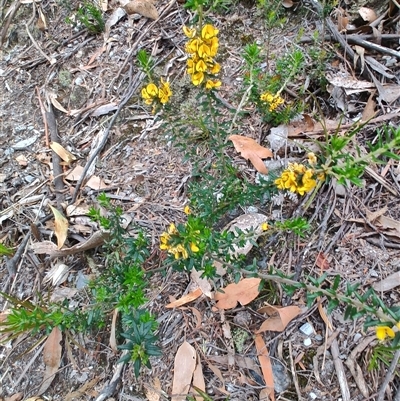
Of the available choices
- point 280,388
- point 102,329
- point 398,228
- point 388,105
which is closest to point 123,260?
point 102,329

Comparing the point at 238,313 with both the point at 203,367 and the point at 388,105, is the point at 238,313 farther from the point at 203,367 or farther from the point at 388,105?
the point at 388,105

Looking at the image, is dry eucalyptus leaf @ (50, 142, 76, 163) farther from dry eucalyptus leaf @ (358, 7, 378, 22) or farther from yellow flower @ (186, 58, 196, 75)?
dry eucalyptus leaf @ (358, 7, 378, 22)

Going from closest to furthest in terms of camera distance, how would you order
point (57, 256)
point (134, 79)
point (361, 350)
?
point (361, 350), point (57, 256), point (134, 79)

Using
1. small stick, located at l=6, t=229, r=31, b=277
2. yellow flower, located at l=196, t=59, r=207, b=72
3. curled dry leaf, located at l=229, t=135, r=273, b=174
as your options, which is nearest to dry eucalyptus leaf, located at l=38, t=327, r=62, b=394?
small stick, located at l=6, t=229, r=31, b=277

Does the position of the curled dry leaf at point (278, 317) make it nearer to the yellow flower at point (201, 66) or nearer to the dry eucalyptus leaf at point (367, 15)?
the yellow flower at point (201, 66)

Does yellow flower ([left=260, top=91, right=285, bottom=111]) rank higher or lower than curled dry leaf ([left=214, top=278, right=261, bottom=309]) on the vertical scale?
higher

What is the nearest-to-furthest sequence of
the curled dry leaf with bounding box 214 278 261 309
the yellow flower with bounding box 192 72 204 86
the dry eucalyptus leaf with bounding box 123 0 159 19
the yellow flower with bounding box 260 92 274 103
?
the yellow flower with bounding box 192 72 204 86 < the curled dry leaf with bounding box 214 278 261 309 < the yellow flower with bounding box 260 92 274 103 < the dry eucalyptus leaf with bounding box 123 0 159 19
